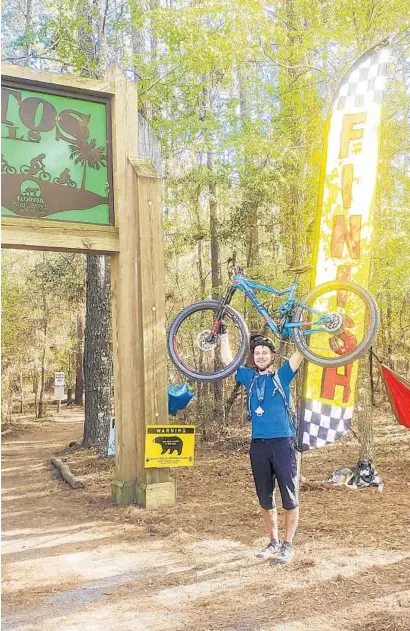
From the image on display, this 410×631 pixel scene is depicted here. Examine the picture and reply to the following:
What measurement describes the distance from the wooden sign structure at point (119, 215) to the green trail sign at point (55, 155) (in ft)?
0.03

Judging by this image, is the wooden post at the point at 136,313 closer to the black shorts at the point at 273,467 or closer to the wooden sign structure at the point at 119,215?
the wooden sign structure at the point at 119,215

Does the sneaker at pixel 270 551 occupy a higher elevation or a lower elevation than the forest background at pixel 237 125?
lower

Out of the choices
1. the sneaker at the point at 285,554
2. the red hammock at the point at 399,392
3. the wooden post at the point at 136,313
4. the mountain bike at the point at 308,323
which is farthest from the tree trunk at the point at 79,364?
the sneaker at the point at 285,554

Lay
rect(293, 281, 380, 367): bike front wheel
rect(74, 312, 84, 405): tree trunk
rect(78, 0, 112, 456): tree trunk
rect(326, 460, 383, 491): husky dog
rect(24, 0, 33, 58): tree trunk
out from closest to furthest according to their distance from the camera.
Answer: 1. rect(293, 281, 380, 367): bike front wheel
2. rect(326, 460, 383, 491): husky dog
3. rect(24, 0, 33, 58): tree trunk
4. rect(78, 0, 112, 456): tree trunk
5. rect(74, 312, 84, 405): tree trunk

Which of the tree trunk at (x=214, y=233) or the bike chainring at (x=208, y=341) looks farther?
the tree trunk at (x=214, y=233)

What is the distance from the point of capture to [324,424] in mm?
5176

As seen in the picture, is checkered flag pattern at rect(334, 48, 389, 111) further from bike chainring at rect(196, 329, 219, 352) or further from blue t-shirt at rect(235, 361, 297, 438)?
blue t-shirt at rect(235, 361, 297, 438)

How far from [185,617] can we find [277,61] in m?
6.54

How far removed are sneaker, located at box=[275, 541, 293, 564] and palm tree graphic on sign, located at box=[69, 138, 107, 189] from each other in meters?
3.89

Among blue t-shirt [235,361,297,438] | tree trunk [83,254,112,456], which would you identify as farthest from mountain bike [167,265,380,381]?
tree trunk [83,254,112,456]

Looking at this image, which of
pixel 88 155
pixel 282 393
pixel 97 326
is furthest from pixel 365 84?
pixel 97 326

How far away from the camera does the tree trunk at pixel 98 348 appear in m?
9.80

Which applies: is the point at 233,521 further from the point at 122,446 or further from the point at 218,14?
the point at 218,14

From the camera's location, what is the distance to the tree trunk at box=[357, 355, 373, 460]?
710cm
